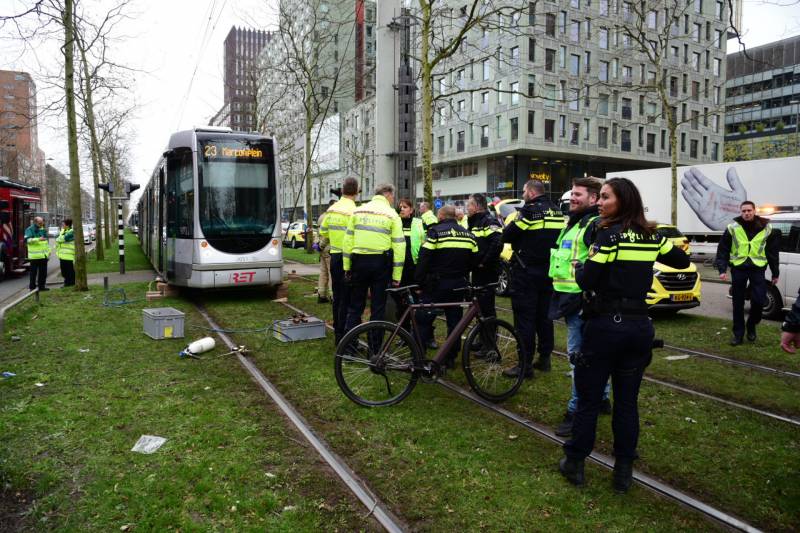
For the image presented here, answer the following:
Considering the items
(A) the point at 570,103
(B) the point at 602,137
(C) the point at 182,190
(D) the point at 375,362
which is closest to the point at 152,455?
(D) the point at 375,362

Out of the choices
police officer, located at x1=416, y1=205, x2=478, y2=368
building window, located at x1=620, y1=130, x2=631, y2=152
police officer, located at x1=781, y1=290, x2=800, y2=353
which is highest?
building window, located at x1=620, y1=130, x2=631, y2=152

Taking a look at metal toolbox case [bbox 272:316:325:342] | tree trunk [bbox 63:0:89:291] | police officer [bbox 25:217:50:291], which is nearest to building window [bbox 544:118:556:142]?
tree trunk [bbox 63:0:89:291]

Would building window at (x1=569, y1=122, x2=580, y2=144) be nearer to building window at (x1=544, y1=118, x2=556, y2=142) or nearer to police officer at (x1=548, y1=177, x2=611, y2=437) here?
building window at (x1=544, y1=118, x2=556, y2=142)

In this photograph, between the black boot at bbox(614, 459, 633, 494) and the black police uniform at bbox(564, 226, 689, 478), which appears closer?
the black police uniform at bbox(564, 226, 689, 478)

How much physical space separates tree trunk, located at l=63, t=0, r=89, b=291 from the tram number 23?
4758mm

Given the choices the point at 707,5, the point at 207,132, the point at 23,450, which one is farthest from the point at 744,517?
the point at 707,5

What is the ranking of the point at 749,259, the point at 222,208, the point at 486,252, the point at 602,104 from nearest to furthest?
the point at 486,252, the point at 749,259, the point at 222,208, the point at 602,104

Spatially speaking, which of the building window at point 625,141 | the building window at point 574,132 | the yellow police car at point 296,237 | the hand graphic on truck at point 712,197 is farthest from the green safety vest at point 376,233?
the building window at point 625,141

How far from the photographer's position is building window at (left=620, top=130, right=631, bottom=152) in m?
52.8

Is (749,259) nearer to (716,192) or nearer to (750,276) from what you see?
(750,276)

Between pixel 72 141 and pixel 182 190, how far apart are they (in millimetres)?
4427

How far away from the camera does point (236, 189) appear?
11.6 metres

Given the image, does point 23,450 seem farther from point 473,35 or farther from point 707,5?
point 707,5

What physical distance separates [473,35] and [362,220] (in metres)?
48.8
